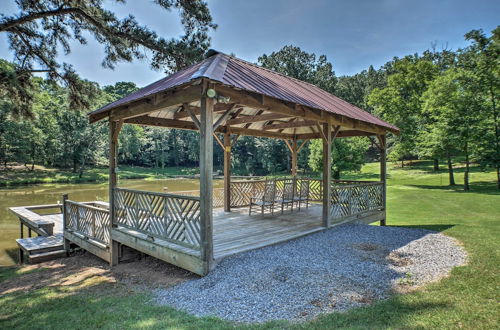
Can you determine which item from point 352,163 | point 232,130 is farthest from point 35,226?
point 352,163

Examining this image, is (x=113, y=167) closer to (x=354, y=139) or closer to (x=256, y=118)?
(x=256, y=118)

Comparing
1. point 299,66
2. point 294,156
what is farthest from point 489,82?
point 299,66

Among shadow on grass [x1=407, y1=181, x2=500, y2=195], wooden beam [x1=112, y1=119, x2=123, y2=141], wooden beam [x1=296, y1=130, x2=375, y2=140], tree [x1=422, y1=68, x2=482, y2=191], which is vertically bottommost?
shadow on grass [x1=407, y1=181, x2=500, y2=195]

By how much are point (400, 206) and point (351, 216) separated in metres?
6.24

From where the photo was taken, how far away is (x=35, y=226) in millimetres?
9391

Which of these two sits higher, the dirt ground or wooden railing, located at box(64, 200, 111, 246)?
wooden railing, located at box(64, 200, 111, 246)

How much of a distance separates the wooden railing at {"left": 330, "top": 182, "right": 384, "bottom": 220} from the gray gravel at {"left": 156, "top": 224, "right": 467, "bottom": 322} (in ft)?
5.85

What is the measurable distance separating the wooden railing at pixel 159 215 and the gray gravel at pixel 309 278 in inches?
32.5

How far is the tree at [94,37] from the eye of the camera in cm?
800

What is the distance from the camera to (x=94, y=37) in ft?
28.3

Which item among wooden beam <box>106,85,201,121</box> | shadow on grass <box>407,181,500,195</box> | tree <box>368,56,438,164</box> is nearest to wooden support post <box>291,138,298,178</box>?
wooden beam <box>106,85,201,121</box>

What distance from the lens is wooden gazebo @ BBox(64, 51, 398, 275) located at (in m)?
4.48

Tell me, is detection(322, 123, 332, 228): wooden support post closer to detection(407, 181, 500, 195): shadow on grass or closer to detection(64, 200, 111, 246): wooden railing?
detection(64, 200, 111, 246): wooden railing

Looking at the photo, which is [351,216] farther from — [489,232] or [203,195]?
[203,195]
